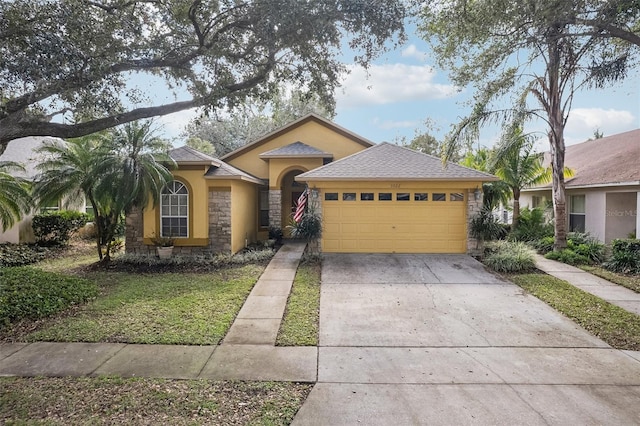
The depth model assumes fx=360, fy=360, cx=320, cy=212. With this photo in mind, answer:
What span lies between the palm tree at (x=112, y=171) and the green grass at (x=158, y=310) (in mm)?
2349

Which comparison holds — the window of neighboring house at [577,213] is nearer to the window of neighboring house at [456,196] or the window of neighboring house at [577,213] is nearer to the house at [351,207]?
the house at [351,207]

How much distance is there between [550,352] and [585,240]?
974 centimetres

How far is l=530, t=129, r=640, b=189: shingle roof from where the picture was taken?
1269 cm

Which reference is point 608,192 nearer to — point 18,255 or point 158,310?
point 158,310

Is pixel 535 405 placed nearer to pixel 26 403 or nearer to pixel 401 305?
pixel 401 305

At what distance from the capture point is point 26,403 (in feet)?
13.1

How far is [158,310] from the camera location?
23.7 feet

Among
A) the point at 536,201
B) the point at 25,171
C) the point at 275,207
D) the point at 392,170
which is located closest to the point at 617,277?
the point at 392,170

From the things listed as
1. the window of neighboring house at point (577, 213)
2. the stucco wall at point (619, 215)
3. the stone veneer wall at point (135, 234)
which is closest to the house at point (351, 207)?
the stone veneer wall at point (135, 234)

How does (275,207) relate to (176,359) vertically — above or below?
above

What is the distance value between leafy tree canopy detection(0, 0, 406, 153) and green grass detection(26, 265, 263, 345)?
3527 mm

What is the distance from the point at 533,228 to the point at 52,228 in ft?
66.0

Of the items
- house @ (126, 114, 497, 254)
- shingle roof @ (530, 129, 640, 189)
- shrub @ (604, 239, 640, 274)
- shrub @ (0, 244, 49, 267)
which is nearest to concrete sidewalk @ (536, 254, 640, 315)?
shrub @ (604, 239, 640, 274)

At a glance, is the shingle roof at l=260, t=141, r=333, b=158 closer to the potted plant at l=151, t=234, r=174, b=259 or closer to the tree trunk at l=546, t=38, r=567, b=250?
the potted plant at l=151, t=234, r=174, b=259
